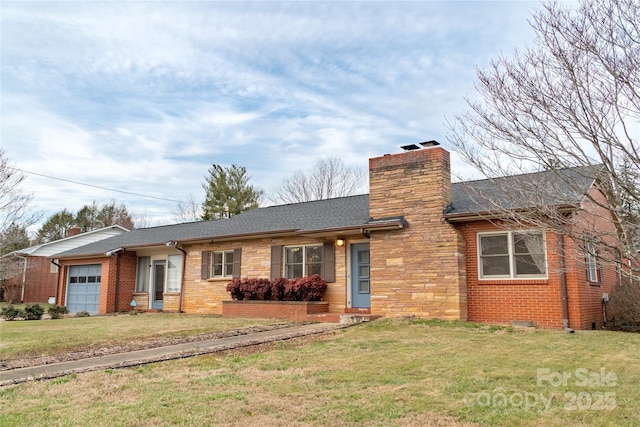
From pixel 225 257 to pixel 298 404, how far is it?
43.3ft

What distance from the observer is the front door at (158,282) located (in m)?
20.0

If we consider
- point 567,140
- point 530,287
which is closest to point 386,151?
point 530,287

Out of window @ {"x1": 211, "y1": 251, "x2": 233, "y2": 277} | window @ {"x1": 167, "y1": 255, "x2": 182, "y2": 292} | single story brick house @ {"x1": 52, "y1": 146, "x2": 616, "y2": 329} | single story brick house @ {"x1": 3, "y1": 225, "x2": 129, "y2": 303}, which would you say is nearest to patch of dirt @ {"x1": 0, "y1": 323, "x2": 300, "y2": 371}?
single story brick house @ {"x1": 52, "y1": 146, "x2": 616, "y2": 329}

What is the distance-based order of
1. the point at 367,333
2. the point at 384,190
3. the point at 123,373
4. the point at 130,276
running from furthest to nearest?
the point at 130,276 → the point at 384,190 → the point at 367,333 → the point at 123,373

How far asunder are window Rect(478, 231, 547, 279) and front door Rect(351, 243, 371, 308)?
3.34 metres

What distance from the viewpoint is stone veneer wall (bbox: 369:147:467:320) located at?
39.6 ft

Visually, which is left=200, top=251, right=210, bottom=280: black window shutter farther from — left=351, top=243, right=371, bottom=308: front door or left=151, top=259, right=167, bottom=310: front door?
left=351, top=243, right=371, bottom=308: front door

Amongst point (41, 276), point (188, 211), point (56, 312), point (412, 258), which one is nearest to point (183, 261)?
point (56, 312)

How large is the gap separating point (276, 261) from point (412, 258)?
202 inches

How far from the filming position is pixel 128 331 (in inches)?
455

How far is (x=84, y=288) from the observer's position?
71.7ft

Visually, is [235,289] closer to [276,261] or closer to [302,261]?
[276,261]

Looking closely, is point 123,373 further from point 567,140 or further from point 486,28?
point 486,28

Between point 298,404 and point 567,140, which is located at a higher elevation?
point 567,140
